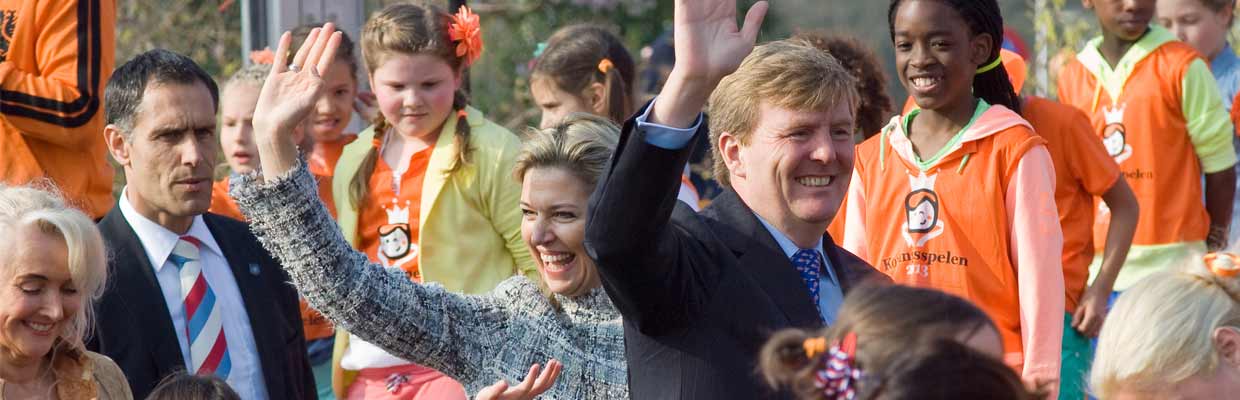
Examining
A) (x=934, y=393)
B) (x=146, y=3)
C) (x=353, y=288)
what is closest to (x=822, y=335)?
(x=934, y=393)

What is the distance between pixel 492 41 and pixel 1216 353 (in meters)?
10.4

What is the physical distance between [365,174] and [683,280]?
285 centimetres

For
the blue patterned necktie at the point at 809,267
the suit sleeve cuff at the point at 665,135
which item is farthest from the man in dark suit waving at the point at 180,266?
the suit sleeve cuff at the point at 665,135

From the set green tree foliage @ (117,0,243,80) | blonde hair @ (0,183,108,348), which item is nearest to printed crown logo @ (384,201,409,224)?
blonde hair @ (0,183,108,348)

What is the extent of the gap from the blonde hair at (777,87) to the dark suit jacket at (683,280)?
0.21 metres

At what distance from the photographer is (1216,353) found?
3426mm

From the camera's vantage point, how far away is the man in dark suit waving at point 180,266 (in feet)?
14.0

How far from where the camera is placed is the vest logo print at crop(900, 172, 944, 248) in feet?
15.8

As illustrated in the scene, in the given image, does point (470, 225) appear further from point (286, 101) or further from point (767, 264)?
point (767, 264)

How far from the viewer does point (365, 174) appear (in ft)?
18.6

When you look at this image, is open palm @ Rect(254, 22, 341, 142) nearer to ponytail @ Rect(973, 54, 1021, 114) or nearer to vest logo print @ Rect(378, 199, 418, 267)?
vest logo print @ Rect(378, 199, 418, 267)

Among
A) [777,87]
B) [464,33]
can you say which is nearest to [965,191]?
[777,87]

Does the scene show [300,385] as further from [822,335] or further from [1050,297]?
[822,335]

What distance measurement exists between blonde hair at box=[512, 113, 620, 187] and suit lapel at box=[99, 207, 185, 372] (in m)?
1.12
